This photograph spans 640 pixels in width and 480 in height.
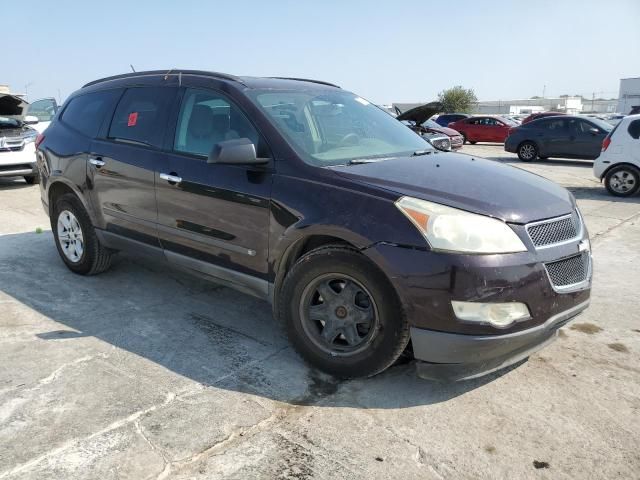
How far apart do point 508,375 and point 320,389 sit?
1141 millimetres

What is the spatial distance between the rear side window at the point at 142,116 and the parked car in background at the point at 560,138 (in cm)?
1435

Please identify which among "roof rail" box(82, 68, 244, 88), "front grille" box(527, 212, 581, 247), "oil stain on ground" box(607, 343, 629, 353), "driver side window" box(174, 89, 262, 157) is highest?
"roof rail" box(82, 68, 244, 88)

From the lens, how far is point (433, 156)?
3.91 m

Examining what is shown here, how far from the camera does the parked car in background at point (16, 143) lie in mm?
9883

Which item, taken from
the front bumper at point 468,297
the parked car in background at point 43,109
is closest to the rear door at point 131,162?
the front bumper at point 468,297

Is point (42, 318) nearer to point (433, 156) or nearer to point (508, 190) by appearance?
point (433, 156)

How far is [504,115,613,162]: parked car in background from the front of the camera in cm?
1557

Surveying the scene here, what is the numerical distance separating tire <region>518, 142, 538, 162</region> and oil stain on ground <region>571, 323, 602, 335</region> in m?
13.9

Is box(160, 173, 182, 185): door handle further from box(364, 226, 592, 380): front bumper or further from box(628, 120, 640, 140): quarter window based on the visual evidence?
box(628, 120, 640, 140): quarter window

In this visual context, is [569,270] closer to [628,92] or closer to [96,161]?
[96,161]

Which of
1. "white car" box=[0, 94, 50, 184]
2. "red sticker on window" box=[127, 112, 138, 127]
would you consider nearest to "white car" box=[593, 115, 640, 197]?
"red sticker on window" box=[127, 112, 138, 127]

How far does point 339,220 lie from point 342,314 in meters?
0.55

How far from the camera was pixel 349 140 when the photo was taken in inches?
151

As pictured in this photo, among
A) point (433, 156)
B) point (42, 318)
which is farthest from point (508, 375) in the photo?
point (42, 318)
